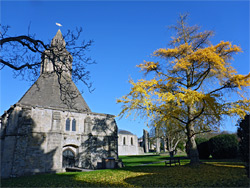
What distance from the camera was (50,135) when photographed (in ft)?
62.1

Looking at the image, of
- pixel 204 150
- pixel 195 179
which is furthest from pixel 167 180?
pixel 204 150

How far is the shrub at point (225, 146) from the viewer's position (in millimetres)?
17625

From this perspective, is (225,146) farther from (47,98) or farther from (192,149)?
(47,98)

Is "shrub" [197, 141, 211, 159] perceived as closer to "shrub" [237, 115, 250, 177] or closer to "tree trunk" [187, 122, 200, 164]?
"tree trunk" [187, 122, 200, 164]

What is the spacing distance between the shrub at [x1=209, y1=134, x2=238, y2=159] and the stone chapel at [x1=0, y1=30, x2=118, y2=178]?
1175 cm

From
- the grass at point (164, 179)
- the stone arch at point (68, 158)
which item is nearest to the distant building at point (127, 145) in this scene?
the stone arch at point (68, 158)

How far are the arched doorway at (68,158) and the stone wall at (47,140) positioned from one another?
41 centimetres

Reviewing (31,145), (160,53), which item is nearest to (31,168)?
(31,145)

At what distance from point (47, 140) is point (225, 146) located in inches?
732

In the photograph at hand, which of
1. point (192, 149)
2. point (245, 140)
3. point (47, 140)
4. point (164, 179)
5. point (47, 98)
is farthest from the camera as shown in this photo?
point (47, 98)

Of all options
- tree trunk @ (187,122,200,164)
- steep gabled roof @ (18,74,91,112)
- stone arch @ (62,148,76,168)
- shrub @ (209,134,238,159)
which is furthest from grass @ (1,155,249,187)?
steep gabled roof @ (18,74,91,112)

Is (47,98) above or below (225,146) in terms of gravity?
above

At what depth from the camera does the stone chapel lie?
1689cm

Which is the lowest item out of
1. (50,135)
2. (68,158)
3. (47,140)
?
(68,158)
